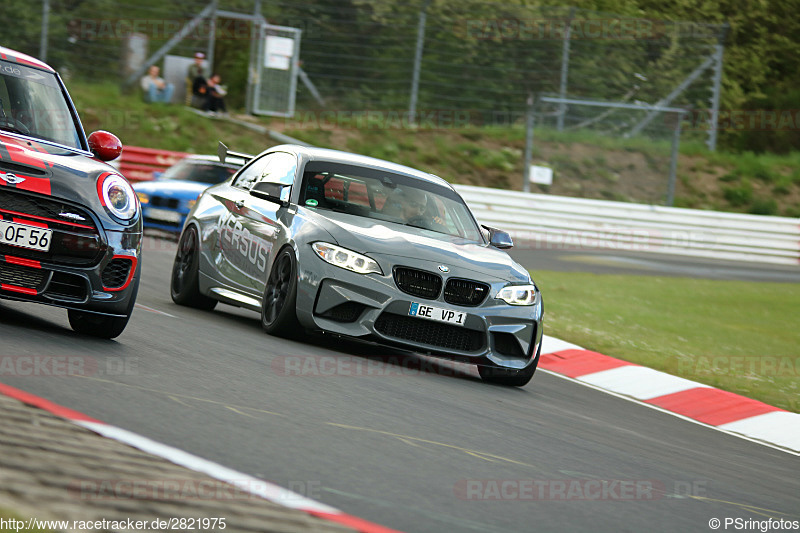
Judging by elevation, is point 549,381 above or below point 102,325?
below

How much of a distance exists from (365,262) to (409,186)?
1640 millimetres

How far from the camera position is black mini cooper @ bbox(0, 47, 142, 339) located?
7.00 meters

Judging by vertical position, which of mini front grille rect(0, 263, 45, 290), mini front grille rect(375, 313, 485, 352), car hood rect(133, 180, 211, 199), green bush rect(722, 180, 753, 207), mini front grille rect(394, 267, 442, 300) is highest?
mini front grille rect(0, 263, 45, 290)

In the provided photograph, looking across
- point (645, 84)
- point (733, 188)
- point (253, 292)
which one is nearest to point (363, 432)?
point (253, 292)

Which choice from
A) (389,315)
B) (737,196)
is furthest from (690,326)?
(737,196)

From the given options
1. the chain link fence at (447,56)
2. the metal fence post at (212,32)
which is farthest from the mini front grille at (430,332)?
the metal fence post at (212,32)

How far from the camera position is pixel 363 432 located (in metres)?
6.09

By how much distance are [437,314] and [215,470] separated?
4098 mm

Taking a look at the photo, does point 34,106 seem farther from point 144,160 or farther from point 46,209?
point 144,160

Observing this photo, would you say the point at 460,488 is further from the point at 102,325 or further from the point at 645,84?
the point at 645,84

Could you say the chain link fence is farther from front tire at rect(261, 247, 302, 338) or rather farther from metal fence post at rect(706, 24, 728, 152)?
front tire at rect(261, 247, 302, 338)

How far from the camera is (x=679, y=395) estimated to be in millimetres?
10250

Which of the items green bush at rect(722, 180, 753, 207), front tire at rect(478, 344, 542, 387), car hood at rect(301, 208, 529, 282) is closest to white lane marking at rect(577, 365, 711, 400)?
front tire at rect(478, 344, 542, 387)

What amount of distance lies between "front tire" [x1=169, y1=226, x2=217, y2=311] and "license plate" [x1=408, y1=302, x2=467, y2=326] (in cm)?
265
